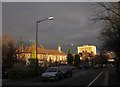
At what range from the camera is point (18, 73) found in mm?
43438

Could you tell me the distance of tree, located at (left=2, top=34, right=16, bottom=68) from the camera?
202 ft

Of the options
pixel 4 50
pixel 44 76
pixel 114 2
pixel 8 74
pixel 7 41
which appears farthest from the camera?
pixel 7 41

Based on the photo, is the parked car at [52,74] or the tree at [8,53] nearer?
the parked car at [52,74]

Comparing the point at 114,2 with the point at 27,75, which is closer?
the point at 114,2

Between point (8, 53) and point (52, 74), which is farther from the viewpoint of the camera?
point (8, 53)

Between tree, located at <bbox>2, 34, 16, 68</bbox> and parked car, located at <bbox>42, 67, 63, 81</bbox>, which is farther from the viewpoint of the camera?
tree, located at <bbox>2, 34, 16, 68</bbox>

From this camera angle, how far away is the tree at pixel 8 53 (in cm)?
6162

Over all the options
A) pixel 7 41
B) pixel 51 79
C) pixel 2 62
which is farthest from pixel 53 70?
pixel 7 41

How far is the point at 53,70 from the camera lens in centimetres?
4134

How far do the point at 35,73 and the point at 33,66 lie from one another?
3.84 metres

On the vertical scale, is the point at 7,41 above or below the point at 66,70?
above

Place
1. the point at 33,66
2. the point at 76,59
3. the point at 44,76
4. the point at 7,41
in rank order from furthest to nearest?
the point at 76,59 → the point at 7,41 → the point at 33,66 → the point at 44,76

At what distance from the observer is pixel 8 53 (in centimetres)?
6594

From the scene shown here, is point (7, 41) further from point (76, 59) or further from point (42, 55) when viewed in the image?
point (42, 55)
